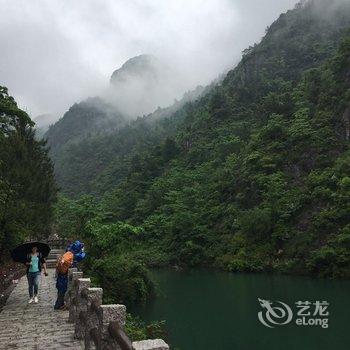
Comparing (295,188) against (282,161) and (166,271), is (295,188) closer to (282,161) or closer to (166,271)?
(282,161)

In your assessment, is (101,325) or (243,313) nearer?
(101,325)

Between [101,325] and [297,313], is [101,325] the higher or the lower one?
the higher one

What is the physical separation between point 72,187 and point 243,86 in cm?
5002

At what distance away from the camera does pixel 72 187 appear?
111 metres

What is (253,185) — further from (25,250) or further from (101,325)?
(101,325)

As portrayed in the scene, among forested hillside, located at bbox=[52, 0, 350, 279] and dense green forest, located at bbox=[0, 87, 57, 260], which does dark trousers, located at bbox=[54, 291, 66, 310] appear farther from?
forested hillside, located at bbox=[52, 0, 350, 279]

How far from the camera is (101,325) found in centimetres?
650

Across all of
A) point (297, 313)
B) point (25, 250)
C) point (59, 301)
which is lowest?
point (297, 313)

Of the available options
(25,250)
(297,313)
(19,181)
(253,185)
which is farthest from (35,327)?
(253,185)

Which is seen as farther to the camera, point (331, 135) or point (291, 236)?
point (331, 135)

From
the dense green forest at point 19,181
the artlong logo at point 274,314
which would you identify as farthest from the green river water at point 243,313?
the dense green forest at point 19,181

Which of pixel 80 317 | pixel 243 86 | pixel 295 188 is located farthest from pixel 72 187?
pixel 80 317

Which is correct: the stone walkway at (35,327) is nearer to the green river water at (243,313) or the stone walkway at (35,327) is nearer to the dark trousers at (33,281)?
the dark trousers at (33,281)

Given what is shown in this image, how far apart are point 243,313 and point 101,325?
1896 cm
